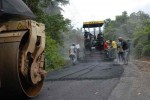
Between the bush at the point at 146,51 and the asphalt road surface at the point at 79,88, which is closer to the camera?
the asphalt road surface at the point at 79,88

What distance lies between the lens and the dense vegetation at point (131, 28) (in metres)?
32.5

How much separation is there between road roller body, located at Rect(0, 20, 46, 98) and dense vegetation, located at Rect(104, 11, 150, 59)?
22485 mm

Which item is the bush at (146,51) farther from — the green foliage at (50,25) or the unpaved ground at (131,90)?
the unpaved ground at (131,90)

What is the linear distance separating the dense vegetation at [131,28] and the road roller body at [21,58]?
2249 centimetres

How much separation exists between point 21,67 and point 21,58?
0.23 m

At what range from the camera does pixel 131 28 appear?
5328cm

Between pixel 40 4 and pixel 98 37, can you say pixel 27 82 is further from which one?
pixel 98 37

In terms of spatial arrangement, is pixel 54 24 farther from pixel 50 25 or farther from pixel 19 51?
pixel 19 51

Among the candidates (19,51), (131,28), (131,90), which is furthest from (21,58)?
(131,28)

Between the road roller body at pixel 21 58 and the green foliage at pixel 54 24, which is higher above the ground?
the green foliage at pixel 54 24

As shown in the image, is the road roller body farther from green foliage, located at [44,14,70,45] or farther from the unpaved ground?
green foliage, located at [44,14,70,45]

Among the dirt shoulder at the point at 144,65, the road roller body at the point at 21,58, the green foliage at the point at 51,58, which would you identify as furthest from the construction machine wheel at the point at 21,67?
the green foliage at the point at 51,58

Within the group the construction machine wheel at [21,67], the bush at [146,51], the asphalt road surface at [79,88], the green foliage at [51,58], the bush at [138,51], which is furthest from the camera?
the bush at [138,51]

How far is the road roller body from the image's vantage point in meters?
8.27
